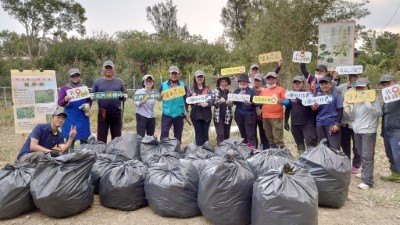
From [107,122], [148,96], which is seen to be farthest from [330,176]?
[107,122]

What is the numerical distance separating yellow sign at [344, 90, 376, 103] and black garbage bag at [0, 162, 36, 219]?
12.3 ft

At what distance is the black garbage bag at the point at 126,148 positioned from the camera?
14.6ft

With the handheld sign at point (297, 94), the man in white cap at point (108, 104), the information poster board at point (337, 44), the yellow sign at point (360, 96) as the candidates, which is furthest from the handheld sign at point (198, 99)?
the information poster board at point (337, 44)

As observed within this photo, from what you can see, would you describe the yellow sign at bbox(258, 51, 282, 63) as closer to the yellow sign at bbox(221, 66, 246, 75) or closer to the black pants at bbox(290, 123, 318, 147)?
the yellow sign at bbox(221, 66, 246, 75)

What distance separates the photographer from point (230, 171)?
3.16 meters

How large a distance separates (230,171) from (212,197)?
0.94 ft

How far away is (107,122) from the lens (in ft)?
17.4

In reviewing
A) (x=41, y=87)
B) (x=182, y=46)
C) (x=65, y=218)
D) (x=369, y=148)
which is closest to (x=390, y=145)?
(x=369, y=148)

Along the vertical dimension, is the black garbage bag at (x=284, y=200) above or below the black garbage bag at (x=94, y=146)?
below

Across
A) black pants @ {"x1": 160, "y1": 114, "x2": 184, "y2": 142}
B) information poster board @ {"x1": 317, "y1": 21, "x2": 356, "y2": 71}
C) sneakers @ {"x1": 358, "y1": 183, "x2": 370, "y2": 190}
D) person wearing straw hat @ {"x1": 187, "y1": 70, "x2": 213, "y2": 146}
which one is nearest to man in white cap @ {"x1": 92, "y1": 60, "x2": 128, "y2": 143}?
black pants @ {"x1": 160, "y1": 114, "x2": 184, "y2": 142}

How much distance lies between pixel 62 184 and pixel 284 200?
2082mm

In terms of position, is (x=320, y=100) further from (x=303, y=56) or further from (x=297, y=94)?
(x=303, y=56)

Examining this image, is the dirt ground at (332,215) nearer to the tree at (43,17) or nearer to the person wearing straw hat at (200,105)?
the person wearing straw hat at (200,105)

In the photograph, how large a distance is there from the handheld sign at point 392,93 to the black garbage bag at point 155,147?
2.65 m
